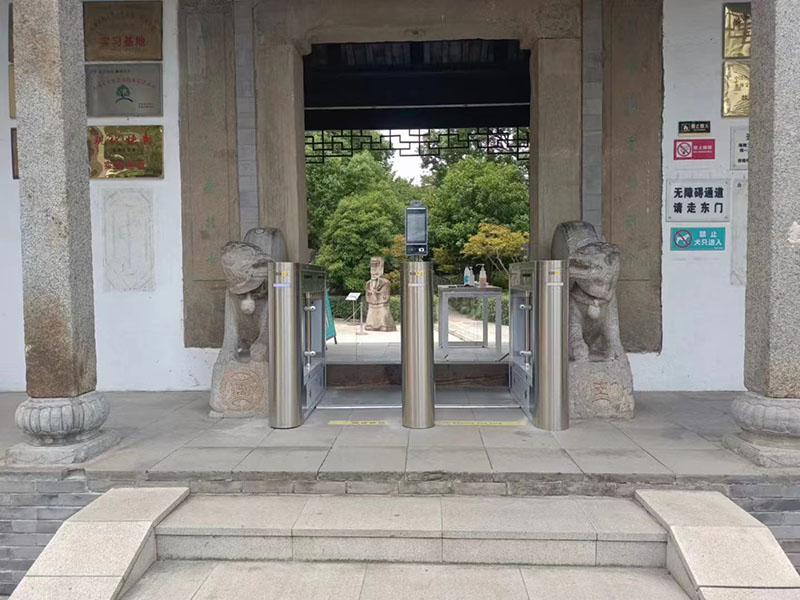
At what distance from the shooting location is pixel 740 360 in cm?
553

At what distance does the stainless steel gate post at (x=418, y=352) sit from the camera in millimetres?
4328

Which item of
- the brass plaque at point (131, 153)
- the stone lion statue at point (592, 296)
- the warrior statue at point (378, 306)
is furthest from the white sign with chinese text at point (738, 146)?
the warrior statue at point (378, 306)

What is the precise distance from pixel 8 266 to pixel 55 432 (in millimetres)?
2968

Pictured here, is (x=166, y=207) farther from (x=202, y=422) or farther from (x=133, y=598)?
(x=133, y=598)

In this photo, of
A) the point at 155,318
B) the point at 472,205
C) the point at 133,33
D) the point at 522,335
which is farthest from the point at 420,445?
the point at 472,205

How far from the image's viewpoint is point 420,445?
3.91m

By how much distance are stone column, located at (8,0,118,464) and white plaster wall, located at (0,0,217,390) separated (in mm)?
1911

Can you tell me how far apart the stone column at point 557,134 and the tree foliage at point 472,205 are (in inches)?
496

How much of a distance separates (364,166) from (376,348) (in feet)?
43.5

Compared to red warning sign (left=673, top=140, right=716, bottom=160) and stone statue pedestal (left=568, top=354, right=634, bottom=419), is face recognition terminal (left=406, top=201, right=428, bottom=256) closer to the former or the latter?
red warning sign (left=673, top=140, right=716, bottom=160)

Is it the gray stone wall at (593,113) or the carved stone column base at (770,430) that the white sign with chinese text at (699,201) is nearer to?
the gray stone wall at (593,113)

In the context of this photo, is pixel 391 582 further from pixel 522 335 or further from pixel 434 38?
pixel 434 38

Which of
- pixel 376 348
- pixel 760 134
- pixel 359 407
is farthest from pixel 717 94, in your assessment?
pixel 376 348

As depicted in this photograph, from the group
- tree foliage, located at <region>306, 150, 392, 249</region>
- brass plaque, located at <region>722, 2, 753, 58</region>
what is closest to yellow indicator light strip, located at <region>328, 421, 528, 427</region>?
brass plaque, located at <region>722, 2, 753, 58</region>
